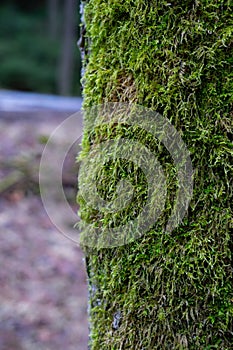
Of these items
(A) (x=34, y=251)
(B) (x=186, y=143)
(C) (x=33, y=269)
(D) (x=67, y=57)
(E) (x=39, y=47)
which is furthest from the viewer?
(E) (x=39, y=47)

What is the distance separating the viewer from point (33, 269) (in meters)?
4.17

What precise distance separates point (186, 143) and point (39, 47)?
16.4m

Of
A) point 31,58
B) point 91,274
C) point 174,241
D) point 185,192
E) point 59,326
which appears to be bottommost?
point 31,58

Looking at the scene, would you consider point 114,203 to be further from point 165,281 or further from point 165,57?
point 165,57

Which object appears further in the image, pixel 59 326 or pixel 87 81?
pixel 59 326

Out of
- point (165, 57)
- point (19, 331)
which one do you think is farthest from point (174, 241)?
point (19, 331)

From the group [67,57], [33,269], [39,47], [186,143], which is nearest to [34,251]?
[33,269]

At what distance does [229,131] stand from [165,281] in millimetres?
392

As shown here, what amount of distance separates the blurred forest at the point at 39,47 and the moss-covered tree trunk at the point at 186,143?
14.8 m

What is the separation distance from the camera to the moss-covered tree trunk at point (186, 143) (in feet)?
3.23

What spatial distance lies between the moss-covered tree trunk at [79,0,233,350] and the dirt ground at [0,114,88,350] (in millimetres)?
2456

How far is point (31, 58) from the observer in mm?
16281

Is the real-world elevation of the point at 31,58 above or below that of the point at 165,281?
below

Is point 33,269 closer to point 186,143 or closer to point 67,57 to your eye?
point 186,143
